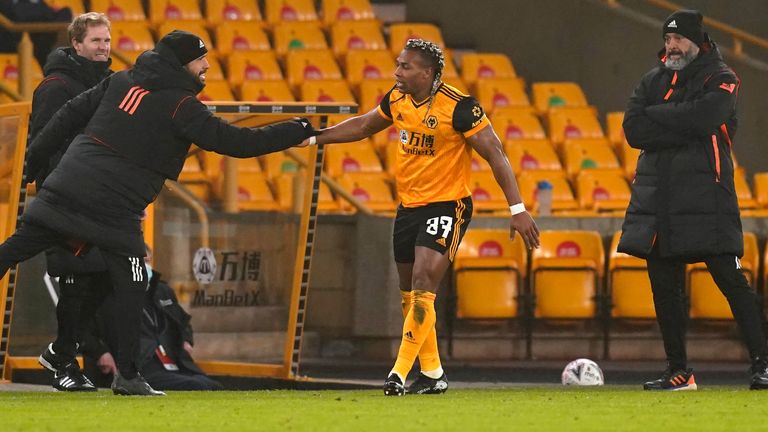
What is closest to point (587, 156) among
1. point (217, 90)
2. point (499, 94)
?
point (499, 94)

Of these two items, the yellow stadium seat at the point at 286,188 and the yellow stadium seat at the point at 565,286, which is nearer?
the yellow stadium seat at the point at 286,188

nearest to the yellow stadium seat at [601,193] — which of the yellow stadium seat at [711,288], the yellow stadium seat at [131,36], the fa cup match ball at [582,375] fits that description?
the yellow stadium seat at [711,288]

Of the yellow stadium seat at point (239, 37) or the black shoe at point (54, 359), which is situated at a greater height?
the yellow stadium seat at point (239, 37)

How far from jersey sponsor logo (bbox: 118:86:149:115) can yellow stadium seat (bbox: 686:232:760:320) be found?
758 centimetres

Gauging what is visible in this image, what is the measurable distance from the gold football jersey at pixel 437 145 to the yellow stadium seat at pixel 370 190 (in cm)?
710

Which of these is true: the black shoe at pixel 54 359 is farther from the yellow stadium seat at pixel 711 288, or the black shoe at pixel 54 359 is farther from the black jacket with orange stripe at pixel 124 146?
the yellow stadium seat at pixel 711 288

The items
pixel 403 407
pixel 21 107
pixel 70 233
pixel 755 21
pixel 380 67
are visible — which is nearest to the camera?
pixel 403 407

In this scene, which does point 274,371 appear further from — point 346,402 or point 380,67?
point 380,67

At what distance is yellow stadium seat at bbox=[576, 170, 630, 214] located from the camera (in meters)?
15.9

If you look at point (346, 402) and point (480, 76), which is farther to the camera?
point (480, 76)

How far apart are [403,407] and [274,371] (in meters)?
4.14

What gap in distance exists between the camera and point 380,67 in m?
17.4

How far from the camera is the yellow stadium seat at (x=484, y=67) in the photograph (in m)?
17.8

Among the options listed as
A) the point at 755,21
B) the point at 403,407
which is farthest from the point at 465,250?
the point at 403,407
